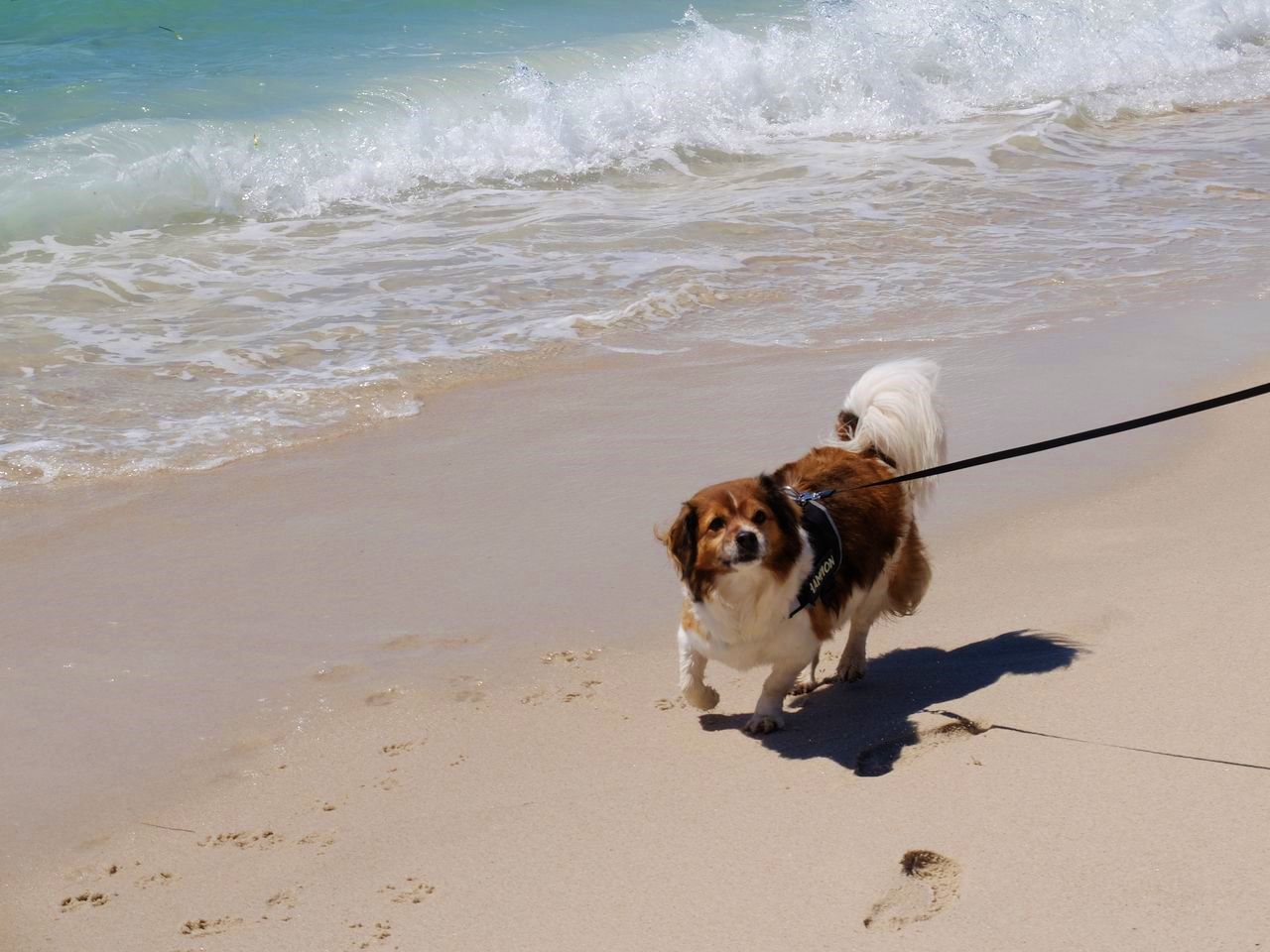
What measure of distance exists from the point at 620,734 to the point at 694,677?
0.90 ft

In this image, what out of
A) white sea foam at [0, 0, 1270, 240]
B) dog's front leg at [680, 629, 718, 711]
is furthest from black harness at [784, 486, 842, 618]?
white sea foam at [0, 0, 1270, 240]

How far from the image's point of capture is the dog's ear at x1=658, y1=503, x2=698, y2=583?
3.82 m

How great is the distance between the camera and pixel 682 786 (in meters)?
3.65

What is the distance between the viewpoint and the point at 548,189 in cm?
1259

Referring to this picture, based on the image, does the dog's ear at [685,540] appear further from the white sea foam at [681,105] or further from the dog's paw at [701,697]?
the white sea foam at [681,105]

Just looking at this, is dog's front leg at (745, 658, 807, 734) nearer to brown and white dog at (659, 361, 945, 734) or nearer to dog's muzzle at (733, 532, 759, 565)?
brown and white dog at (659, 361, 945, 734)

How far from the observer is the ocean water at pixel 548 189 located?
7.77m

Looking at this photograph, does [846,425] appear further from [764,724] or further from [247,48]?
[247,48]

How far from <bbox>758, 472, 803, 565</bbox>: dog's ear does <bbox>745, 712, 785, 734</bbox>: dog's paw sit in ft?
1.61

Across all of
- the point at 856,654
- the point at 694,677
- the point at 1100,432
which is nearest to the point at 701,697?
the point at 694,677

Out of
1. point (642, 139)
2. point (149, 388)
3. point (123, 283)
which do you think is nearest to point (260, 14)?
point (642, 139)

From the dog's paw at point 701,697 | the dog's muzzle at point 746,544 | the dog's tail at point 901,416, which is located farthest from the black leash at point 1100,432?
the dog's paw at point 701,697

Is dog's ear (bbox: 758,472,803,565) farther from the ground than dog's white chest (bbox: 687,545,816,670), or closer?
farther from the ground

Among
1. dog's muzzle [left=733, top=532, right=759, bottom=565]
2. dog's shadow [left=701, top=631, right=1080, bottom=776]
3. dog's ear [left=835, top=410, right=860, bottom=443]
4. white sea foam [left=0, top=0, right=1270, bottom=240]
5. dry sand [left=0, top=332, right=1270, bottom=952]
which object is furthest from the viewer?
white sea foam [left=0, top=0, right=1270, bottom=240]
